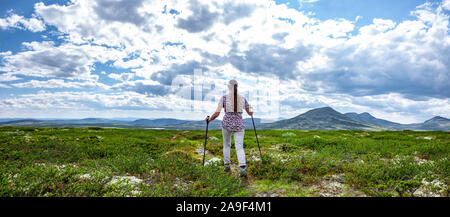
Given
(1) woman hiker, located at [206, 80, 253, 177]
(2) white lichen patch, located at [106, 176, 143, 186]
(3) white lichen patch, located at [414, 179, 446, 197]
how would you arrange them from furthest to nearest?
1. (1) woman hiker, located at [206, 80, 253, 177]
2. (2) white lichen patch, located at [106, 176, 143, 186]
3. (3) white lichen patch, located at [414, 179, 446, 197]

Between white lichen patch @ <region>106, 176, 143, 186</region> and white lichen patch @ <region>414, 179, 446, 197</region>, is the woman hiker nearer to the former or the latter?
white lichen patch @ <region>106, 176, 143, 186</region>

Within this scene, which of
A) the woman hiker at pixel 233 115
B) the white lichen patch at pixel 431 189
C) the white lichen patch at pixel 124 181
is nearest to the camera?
the white lichen patch at pixel 431 189

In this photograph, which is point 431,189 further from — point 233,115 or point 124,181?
point 124,181

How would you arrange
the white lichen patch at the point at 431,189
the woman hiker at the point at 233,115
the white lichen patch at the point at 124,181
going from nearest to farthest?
the white lichen patch at the point at 431,189 < the white lichen patch at the point at 124,181 < the woman hiker at the point at 233,115

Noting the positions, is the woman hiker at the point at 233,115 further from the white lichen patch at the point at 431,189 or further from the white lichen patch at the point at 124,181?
the white lichen patch at the point at 431,189

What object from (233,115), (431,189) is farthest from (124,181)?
(431,189)

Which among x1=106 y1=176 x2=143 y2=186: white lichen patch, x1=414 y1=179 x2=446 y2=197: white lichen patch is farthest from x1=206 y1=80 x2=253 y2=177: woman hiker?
x1=414 y1=179 x2=446 y2=197: white lichen patch

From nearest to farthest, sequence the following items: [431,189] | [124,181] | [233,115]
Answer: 1. [431,189]
2. [124,181]
3. [233,115]

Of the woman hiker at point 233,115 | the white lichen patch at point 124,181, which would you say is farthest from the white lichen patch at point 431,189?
the white lichen patch at point 124,181
